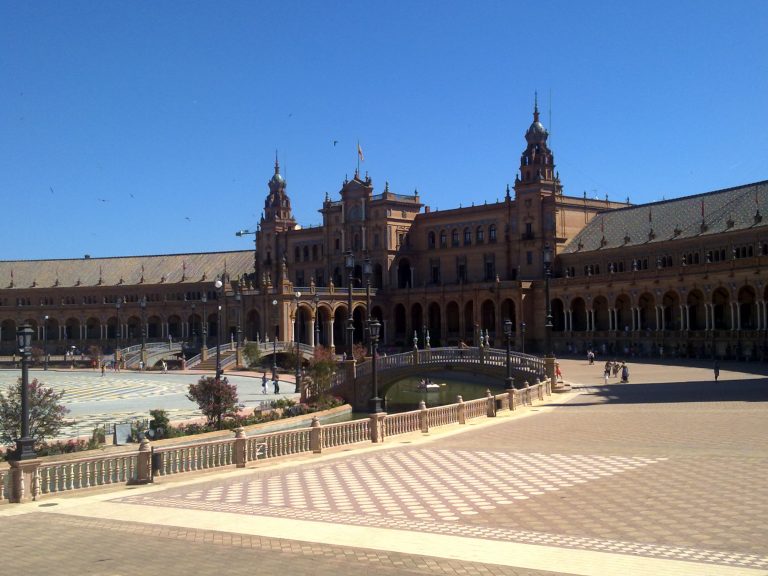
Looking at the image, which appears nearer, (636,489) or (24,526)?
(24,526)

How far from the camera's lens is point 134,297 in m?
127

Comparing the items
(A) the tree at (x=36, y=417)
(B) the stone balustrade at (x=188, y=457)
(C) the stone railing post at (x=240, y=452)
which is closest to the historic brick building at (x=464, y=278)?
(A) the tree at (x=36, y=417)

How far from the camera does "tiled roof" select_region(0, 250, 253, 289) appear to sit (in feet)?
419

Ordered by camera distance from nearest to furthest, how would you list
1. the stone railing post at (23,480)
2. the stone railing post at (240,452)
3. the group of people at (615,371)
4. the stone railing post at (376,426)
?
the stone railing post at (23,480) → the stone railing post at (240,452) → the stone railing post at (376,426) → the group of people at (615,371)

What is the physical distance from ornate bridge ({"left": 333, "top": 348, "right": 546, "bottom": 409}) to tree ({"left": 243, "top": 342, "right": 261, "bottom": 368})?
107 feet

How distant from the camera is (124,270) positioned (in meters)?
132

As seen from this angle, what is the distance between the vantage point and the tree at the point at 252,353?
8900 cm

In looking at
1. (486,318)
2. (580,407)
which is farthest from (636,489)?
(486,318)

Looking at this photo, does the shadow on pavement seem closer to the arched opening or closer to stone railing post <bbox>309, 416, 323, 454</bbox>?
stone railing post <bbox>309, 416, 323, 454</bbox>

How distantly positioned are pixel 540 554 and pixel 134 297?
120 metres

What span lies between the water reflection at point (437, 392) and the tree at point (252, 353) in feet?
58.8

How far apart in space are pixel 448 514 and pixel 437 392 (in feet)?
187

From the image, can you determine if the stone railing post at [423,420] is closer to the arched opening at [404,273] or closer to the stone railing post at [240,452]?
the stone railing post at [240,452]

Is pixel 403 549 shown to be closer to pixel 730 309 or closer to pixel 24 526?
pixel 24 526
